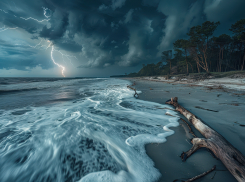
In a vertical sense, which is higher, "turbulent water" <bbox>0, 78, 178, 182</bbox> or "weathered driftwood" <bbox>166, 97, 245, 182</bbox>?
"weathered driftwood" <bbox>166, 97, 245, 182</bbox>

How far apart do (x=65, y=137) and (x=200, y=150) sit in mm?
3343

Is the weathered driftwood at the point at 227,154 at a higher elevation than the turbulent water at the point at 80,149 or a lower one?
higher

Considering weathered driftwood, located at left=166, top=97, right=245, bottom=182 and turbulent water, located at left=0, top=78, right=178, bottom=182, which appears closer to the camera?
weathered driftwood, located at left=166, top=97, right=245, bottom=182

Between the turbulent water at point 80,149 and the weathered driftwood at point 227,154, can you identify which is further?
the turbulent water at point 80,149

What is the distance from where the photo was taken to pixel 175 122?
10.7 feet

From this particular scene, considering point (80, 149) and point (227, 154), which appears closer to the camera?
point (227, 154)

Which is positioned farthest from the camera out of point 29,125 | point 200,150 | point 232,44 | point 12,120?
point 232,44

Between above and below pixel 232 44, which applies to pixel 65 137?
below

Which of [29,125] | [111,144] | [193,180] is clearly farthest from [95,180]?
[29,125]

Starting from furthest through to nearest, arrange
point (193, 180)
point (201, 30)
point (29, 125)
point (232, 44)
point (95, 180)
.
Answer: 1. point (232, 44)
2. point (201, 30)
3. point (29, 125)
4. point (95, 180)
5. point (193, 180)

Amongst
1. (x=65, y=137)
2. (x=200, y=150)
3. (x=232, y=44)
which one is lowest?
(x=65, y=137)

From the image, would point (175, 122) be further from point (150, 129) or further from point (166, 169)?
point (166, 169)

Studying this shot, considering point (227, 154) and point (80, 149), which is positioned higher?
point (227, 154)

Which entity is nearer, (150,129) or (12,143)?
(12,143)
